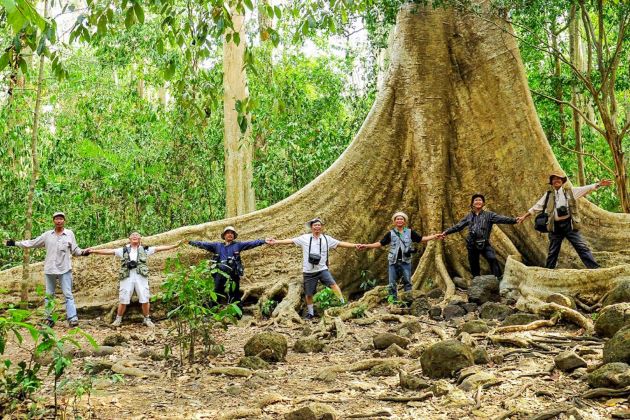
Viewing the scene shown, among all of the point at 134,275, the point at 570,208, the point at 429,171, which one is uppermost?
the point at 429,171

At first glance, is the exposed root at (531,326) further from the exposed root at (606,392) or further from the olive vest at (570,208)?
the olive vest at (570,208)

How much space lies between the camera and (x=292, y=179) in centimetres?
1427

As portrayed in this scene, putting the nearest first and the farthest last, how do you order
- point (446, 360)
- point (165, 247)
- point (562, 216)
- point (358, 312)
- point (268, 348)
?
point (446, 360) < point (268, 348) < point (358, 312) < point (562, 216) < point (165, 247)

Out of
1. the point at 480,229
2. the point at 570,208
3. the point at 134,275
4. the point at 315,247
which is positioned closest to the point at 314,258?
the point at 315,247

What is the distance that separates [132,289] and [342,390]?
4413mm

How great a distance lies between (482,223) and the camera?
26.7ft

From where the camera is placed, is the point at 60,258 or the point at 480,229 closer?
the point at 60,258

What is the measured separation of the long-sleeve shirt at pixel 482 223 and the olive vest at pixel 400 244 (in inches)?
22.9

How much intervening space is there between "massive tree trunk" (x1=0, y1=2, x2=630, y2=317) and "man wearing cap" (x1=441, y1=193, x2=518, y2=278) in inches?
12.0

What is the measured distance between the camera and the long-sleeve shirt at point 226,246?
8.27 m

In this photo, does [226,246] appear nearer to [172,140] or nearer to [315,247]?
[315,247]

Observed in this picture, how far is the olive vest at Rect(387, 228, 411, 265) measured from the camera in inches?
320

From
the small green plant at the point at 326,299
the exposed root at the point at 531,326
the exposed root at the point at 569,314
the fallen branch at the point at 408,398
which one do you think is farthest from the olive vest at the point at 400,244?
the fallen branch at the point at 408,398

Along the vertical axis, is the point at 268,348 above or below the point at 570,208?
below
